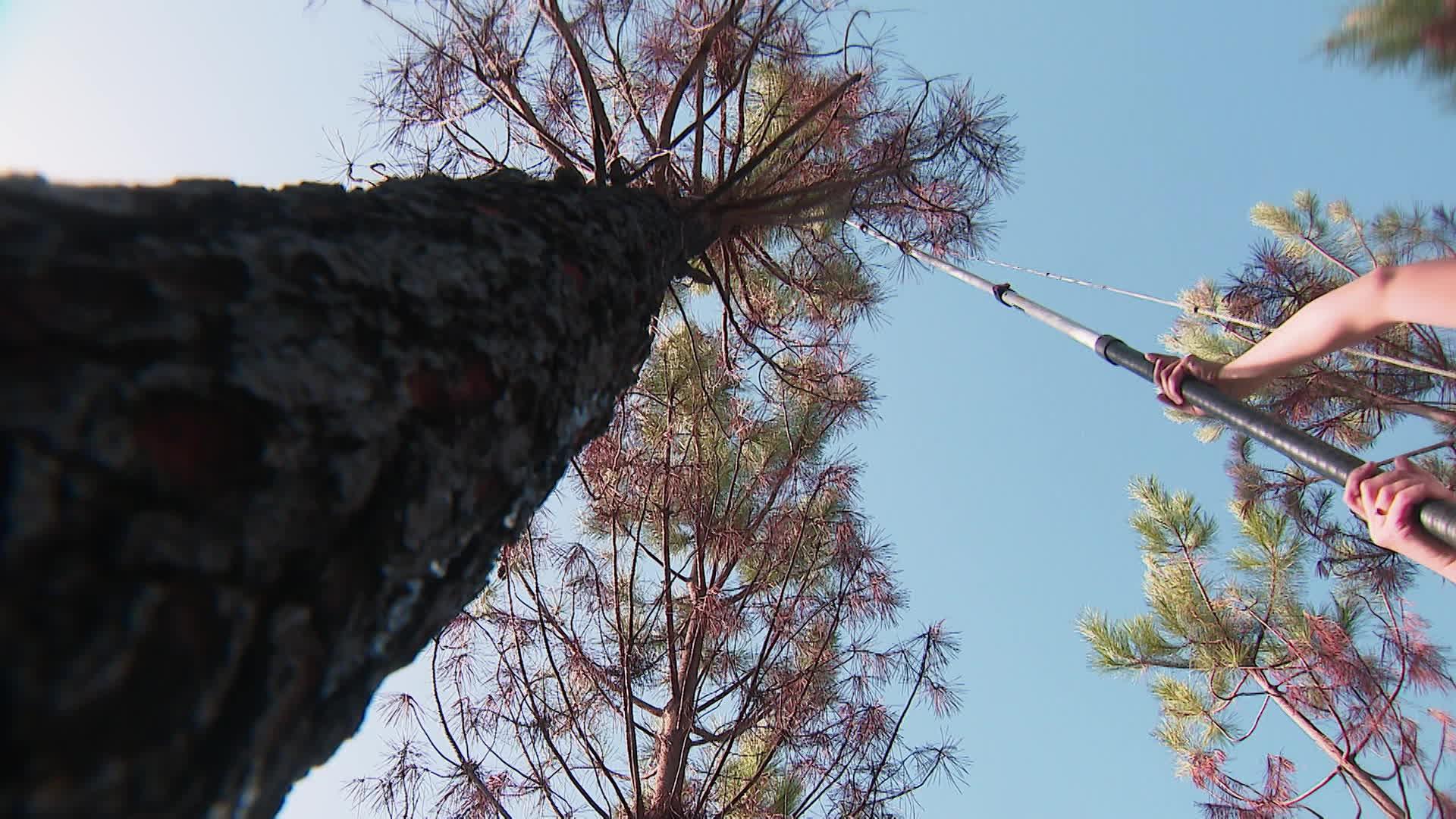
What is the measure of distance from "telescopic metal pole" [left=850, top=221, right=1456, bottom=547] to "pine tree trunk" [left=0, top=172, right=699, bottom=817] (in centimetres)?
151

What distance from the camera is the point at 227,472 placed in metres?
0.65

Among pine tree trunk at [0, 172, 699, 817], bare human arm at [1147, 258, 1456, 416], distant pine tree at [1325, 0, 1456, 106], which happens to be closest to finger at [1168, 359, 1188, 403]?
bare human arm at [1147, 258, 1456, 416]

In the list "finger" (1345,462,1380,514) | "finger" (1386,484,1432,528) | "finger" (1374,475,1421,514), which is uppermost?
"finger" (1345,462,1380,514)

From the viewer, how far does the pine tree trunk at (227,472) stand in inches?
20.0

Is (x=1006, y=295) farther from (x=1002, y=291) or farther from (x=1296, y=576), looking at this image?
(x=1296, y=576)

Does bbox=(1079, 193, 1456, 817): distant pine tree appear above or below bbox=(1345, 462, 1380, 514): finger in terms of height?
above

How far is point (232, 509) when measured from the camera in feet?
2.09

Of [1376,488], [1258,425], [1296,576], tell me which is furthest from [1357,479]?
[1296,576]

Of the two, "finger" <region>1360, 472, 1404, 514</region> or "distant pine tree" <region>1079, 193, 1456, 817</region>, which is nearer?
"finger" <region>1360, 472, 1404, 514</region>

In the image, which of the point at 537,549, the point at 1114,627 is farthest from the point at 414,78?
the point at 1114,627

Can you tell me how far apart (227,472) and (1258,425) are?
1.90 metres

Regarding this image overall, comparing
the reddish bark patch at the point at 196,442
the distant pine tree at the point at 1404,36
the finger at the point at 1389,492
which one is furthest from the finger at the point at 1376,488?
the reddish bark patch at the point at 196,442

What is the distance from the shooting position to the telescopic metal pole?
1.37m

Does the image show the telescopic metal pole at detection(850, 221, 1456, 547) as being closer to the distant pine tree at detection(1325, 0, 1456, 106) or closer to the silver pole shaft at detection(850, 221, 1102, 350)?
the silver pole shaft at detection(850, 221, 1102, 350)
